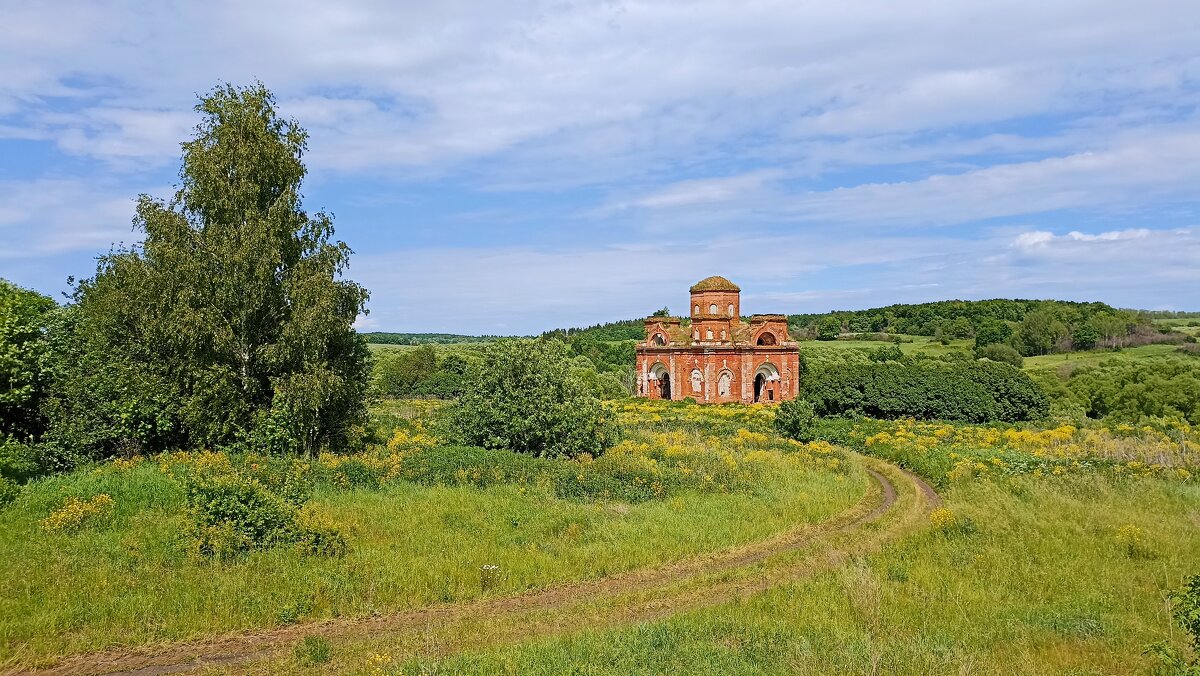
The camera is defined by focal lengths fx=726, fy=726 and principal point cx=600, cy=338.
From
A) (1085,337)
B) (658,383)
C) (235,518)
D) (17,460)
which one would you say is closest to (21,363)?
(17,460)

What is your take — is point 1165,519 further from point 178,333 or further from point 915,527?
point 178,333

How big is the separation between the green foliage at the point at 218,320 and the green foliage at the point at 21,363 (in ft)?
2.06

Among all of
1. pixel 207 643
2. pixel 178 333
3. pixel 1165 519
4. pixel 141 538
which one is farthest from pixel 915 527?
pixel 178 333

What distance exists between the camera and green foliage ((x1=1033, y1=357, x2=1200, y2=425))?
3938 cm

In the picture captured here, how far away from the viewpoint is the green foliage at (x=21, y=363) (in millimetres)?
18109

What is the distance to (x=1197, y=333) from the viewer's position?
89000mm

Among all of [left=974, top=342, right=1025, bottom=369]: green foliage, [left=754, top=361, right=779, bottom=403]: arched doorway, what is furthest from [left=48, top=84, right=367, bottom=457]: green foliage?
[left=974, top=342, right=1025, bottom=369]: green foliage

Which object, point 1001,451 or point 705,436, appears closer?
point 1001,451

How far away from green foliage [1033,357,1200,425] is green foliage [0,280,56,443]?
46300 millimetres

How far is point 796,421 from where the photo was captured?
3266 centimetres

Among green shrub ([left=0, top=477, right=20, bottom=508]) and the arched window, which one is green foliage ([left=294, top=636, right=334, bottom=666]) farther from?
the arched window

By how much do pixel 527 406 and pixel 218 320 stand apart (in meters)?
8.79

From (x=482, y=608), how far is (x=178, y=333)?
13.2 m

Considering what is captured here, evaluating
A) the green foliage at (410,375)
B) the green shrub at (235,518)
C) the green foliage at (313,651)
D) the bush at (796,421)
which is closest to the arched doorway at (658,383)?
the bush at (796,421)
